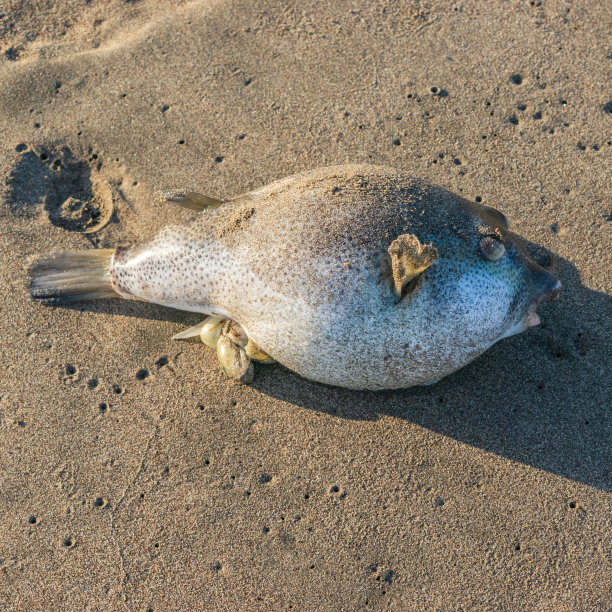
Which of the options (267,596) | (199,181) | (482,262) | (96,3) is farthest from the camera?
(96,3)

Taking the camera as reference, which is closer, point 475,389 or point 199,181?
point 475,389

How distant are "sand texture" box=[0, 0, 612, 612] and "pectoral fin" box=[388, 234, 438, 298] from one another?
3.51ft

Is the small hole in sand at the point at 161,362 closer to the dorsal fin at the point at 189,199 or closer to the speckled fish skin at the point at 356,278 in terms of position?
the speckled fish skin at the point at 356,278

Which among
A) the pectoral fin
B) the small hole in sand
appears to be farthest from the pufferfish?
the small hole in sand

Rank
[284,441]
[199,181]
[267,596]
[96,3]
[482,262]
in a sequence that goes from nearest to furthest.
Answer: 1. [482,262]
2. [267,596]
3. [284,441]
4. [199,181]
5. [96,3]

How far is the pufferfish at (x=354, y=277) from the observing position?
253 centimetres

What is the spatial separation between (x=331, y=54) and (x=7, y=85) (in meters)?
2.34

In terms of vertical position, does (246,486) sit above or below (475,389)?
below

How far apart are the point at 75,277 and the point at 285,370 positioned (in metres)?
1.47

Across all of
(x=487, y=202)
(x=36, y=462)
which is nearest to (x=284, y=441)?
(x=36, y=462)

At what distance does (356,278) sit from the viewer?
99.2 inches

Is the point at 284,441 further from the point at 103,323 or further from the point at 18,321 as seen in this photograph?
the point at 18,321

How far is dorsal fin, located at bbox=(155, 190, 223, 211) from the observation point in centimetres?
307

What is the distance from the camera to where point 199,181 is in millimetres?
3535
